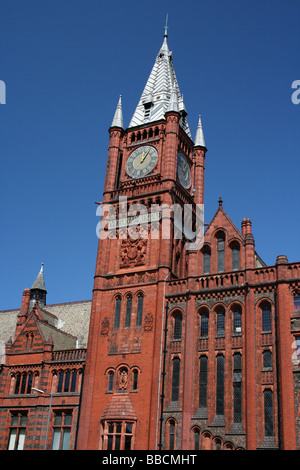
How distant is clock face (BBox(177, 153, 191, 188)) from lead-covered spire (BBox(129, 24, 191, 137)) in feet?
16.1

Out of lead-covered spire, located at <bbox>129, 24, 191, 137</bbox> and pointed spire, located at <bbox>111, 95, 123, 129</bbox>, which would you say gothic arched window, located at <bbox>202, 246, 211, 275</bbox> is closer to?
lead-covered spire, located at <bbox>129, 24, 191, 137</bbox>

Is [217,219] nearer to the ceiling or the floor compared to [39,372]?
nearer to the ceiling

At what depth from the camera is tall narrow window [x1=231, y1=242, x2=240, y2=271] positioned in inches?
1927

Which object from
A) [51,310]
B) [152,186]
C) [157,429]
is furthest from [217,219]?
[51,310]

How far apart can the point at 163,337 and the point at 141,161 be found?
19.5m

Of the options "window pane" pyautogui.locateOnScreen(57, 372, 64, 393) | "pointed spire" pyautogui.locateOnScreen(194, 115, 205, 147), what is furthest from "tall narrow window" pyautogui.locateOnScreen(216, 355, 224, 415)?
"pointed spire" pyautogui.locateOnScreen(194, 115, 205, 147)

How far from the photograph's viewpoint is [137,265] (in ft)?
172

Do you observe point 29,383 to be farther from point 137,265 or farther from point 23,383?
point 137,265

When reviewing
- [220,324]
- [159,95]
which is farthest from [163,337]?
[159,95]

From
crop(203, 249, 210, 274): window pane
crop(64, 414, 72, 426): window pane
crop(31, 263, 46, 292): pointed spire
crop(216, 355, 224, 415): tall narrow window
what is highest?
crop(31, 263, 46, 292): pointed spire

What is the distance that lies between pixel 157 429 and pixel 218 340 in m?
8.51

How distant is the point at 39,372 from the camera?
5650 cm

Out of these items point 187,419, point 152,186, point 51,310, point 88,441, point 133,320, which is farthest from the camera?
point 51,310
